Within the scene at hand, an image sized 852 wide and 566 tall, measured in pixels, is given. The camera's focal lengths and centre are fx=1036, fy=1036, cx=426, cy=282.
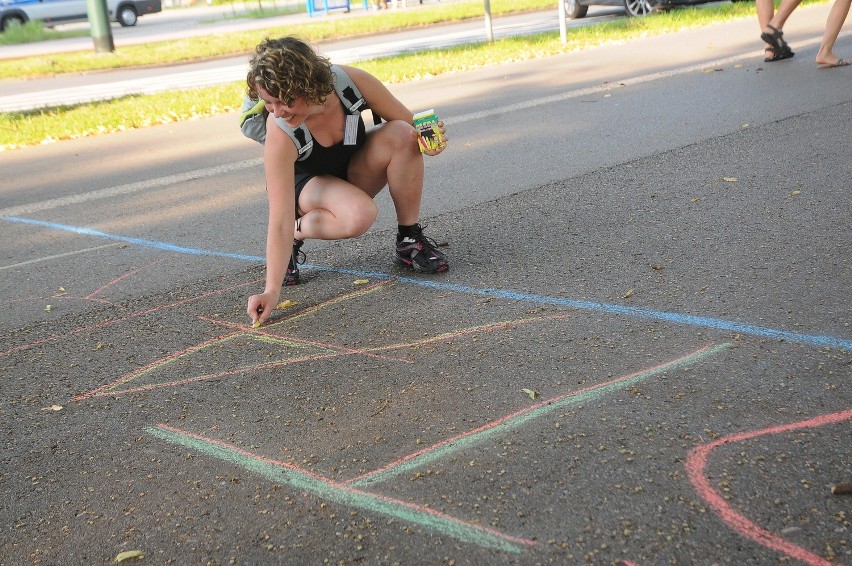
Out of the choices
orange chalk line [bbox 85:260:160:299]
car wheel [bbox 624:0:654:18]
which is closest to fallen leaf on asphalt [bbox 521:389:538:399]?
orange chalk line [bbox 85:260:160:299]

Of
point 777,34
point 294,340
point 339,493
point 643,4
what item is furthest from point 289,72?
point 643,4

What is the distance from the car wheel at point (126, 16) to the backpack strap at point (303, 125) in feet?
100

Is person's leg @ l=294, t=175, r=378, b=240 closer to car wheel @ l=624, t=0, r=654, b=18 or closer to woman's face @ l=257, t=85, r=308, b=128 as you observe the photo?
woman's face @ l=257, t=85, r=308, b=128

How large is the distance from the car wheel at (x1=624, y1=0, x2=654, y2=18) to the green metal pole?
386 inches

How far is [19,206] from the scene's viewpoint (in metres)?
7.30

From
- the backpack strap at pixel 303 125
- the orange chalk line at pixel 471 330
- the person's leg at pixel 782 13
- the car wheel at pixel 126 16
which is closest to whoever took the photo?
the orange chalk line at pixel 471 330

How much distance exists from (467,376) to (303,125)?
4.80ft

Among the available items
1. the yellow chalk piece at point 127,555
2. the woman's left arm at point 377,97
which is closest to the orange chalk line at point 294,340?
the woman's left arm at point 377,97

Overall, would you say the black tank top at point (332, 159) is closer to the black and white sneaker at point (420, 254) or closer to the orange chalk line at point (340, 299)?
the black and white sneaker at point (420, 254)

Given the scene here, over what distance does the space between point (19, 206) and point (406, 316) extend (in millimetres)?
4258

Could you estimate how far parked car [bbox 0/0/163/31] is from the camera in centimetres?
3036

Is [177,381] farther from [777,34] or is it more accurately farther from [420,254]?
[777,34]

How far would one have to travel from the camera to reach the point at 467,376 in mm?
3459

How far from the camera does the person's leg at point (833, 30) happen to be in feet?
31.5
